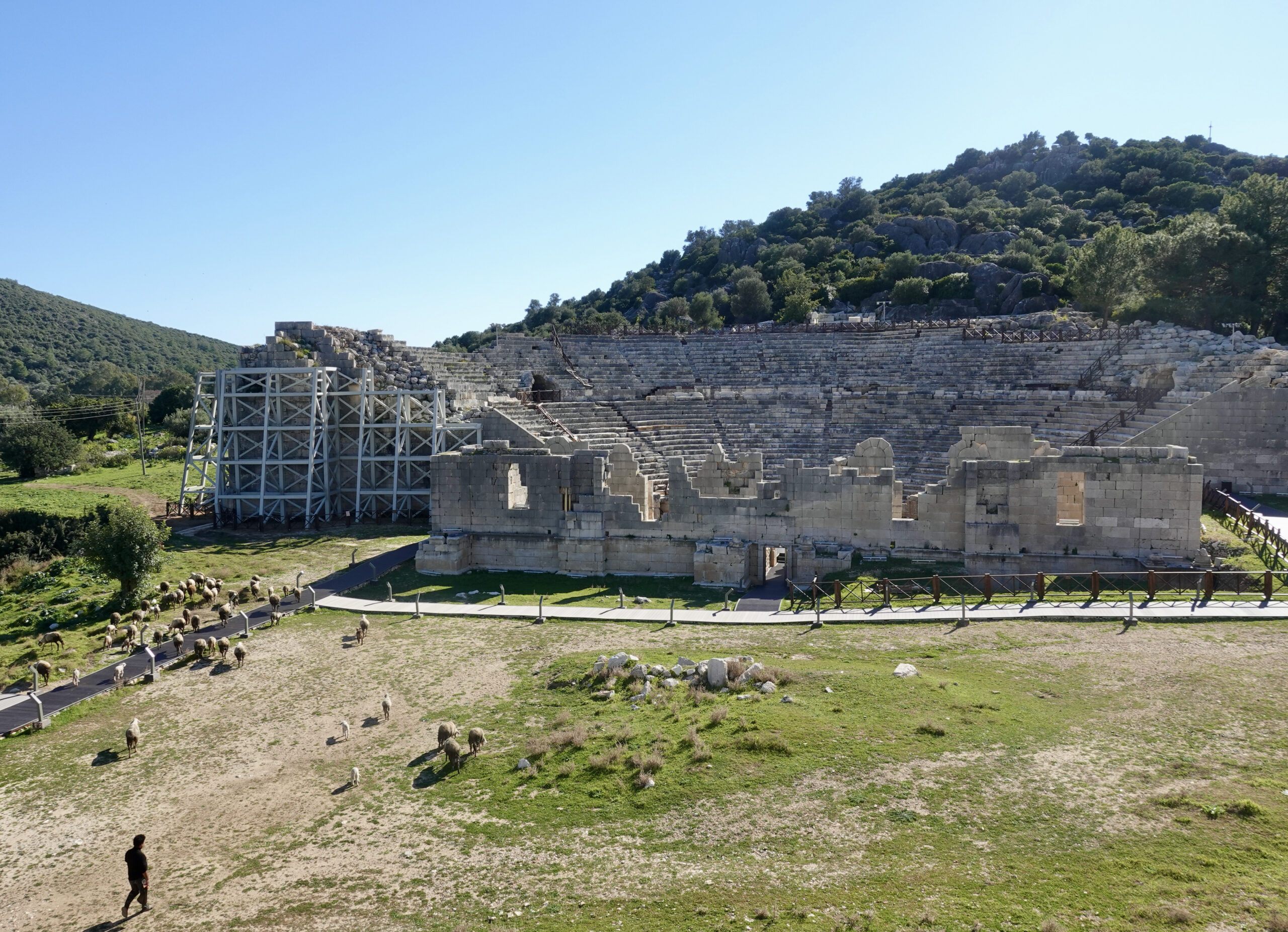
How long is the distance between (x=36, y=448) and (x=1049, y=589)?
5043 centimetres

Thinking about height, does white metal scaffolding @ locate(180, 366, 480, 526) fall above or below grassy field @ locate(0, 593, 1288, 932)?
above

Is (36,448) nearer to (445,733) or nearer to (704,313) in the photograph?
(445,733)

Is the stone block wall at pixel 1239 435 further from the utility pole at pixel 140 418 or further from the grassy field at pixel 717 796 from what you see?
the utility pole at pixel 140 418

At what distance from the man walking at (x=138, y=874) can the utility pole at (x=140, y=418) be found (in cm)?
4218

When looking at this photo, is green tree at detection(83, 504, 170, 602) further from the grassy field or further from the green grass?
the grassy field

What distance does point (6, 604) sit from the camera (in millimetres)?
23266

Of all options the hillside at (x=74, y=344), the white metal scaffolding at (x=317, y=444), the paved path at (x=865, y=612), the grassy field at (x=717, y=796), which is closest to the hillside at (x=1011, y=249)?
the white metal scaffolding at (x=317, y=444)

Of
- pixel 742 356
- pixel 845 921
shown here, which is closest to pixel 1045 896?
pixel 845 921

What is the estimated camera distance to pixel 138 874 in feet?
32.0

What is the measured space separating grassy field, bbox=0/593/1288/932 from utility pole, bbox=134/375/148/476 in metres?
35.8

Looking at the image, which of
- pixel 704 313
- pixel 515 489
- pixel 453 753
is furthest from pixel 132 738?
pixel 704 313

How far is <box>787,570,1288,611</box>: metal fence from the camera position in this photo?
17.9 metres

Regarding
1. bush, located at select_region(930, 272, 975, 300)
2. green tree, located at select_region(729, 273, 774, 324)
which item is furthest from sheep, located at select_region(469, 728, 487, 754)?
green tree, located at select_region(729, 273, 774, 324)

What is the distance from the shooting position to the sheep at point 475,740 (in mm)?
13023
